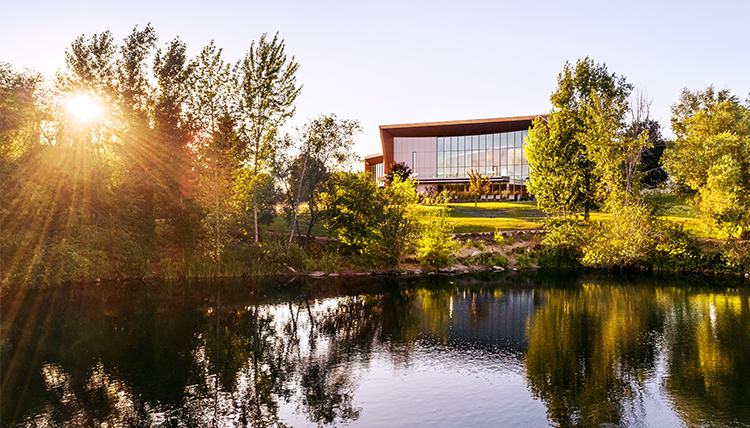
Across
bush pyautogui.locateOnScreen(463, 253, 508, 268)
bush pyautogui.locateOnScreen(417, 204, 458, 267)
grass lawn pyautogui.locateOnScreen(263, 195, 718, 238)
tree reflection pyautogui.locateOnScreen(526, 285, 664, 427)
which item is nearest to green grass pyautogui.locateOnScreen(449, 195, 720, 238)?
grass lawn pyautogui.locateOnScreen(263, 195, 718, 238)

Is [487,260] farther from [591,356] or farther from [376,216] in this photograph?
[591,356]

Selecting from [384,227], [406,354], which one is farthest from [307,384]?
[384,227]

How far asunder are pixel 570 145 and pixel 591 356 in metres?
27.7

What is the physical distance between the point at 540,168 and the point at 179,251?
27.7m

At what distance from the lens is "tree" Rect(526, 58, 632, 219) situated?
3991cm

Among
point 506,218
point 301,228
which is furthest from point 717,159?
point 301,228

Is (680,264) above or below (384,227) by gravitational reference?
below

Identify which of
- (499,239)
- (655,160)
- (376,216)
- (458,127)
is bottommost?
(499,239)

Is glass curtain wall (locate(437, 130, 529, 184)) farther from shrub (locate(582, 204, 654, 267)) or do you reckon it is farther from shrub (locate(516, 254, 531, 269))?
shrub (locate(582, 204, 654, 267))

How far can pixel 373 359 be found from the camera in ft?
52.9

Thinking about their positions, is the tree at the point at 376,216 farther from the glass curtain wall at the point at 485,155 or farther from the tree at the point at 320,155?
the glass curtain wall at the point at 485,155

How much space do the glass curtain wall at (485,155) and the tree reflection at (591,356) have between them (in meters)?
63.0

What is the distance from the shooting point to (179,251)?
34.2 metres

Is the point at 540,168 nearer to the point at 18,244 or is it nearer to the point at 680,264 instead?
the point at 680,264
